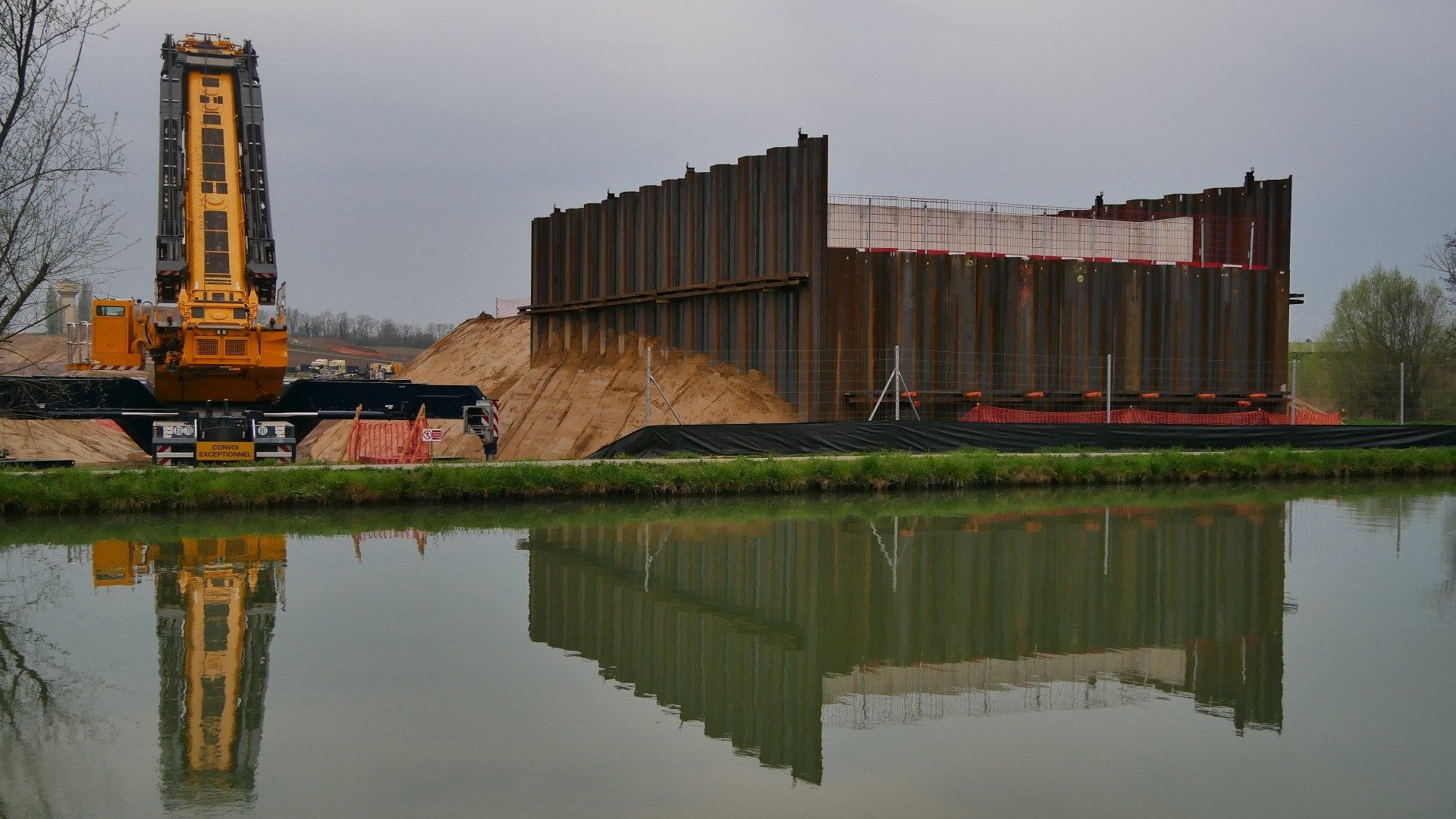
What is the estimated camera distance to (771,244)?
2881 cm

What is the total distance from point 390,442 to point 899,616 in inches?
740

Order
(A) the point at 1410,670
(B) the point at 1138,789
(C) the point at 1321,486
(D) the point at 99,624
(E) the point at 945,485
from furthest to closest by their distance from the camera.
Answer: (C) the point at 1321,486 < (E) the point at 945,485 < (D) the point at 99,624 < (A) the point at 1410,670 < (B) the point at 1138,789

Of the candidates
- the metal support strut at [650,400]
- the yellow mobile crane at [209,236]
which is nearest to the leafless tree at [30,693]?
the yellow mobile crane at [209,236]

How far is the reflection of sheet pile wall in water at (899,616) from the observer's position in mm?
8406

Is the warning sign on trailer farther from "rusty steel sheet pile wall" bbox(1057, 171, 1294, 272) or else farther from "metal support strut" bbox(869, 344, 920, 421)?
"rusty steel sheet pile wall" bbox(1057, 171, 1294, 272)

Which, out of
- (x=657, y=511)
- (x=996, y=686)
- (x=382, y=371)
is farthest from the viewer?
(x=382, y=371)

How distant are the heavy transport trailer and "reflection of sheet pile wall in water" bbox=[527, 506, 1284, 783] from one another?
9.29 m

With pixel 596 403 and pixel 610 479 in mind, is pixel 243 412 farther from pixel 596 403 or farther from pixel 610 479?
pixel 596 403

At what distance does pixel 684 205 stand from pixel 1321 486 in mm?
15164

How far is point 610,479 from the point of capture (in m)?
20.3

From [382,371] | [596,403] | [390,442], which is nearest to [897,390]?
[596,403]

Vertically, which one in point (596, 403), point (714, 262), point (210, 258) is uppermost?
point (714, 262)

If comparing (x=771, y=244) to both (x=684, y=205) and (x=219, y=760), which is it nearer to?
(x=684, y=205)

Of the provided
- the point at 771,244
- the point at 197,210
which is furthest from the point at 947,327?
the point at 197,210
